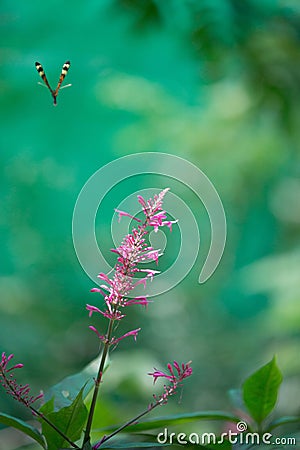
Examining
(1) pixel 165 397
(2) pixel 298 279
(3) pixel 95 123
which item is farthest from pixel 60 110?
(1) pixel 165 397

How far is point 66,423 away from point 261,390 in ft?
0.31

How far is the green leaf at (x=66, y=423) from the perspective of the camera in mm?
203

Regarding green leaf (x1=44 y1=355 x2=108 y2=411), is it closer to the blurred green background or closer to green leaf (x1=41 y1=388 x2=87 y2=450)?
green leaf (x1=41 y1=388 x2=87 y2=450)

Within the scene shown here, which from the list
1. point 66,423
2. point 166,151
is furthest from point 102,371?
point 166,151

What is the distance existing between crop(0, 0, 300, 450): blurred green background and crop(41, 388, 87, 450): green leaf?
52 centimetres

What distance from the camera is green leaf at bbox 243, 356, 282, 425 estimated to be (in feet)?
0.80

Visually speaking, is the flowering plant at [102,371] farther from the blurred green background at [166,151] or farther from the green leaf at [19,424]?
the blurred green background at [166,151]

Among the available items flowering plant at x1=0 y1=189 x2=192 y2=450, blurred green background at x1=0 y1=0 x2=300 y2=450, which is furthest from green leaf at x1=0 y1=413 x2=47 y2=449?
blurred green background at x1=0 y1=0 x2=300 y2=450

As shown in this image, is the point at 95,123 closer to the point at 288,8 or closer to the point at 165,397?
the point at 288,8

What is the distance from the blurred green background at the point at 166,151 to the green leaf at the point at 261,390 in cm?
50

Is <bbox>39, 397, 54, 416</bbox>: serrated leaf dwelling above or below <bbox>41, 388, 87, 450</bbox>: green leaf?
above

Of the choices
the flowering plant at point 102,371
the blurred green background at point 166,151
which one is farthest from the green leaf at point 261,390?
the blurred green background at point 166,151

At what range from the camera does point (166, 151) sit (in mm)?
956

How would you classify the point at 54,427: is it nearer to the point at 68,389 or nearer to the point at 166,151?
the point at 68,389
